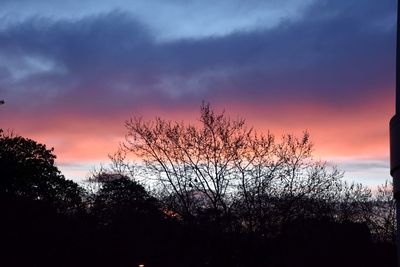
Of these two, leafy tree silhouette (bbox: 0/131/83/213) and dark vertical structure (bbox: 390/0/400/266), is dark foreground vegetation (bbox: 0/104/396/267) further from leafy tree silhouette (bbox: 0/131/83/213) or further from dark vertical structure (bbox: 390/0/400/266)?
dark vertical structure (bbox: 390/0/400/266)

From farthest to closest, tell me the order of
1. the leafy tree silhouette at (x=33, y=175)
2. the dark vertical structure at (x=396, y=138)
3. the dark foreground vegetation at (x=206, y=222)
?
1. the leafy tree silhouette at (x=33, y=175)
2. the dark foreground vegetation at (x=206, y=222)
3. the dark vertical structure at (x=396, y=138)

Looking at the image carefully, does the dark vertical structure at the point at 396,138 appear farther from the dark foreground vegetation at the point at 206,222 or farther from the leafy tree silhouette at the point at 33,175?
the leafy tree silhouette at the point at 33,175

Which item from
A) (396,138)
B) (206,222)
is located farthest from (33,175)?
(396,138)

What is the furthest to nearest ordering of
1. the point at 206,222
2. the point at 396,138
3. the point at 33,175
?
the point at 33,175 < the point at 206,222 < the point at 396,138

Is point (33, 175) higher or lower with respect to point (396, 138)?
higher

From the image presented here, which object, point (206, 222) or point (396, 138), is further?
point (206, 222)

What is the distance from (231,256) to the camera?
18797 millimetres

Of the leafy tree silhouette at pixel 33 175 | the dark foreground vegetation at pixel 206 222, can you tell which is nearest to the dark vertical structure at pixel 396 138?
the dark foreground vegetation at pixel 206 222

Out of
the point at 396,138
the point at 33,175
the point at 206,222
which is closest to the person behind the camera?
the point at 396,138

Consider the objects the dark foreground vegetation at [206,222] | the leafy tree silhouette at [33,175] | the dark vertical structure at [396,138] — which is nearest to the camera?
the dark vertical structure at [396,138]

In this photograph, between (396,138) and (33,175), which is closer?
(396,138)

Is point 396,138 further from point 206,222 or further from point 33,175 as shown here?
point 33,175

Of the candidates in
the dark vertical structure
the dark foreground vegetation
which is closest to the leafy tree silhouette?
the dark foreground vegetation

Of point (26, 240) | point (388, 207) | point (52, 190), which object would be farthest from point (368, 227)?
point (52, 190)
